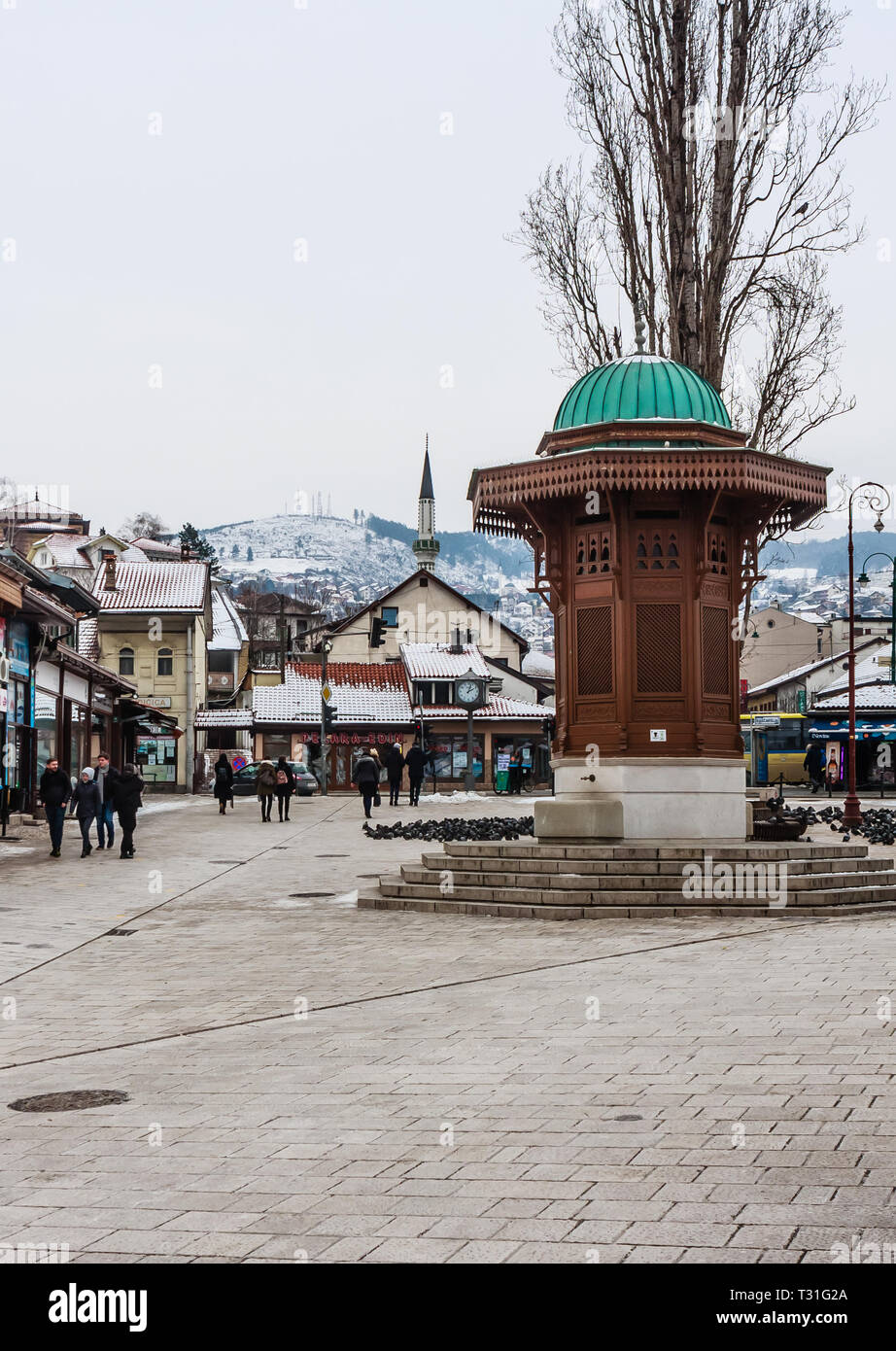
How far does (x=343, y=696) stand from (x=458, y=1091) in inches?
2423

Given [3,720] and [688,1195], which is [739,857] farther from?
[3,720]

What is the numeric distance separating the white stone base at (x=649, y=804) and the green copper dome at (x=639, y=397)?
4.00 metres

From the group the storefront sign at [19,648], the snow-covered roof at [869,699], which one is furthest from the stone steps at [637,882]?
the snow-covered roof at [869,699]

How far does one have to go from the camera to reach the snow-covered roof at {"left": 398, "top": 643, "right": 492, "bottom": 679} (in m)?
67.8

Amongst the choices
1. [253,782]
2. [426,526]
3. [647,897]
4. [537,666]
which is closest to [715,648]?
[647,897]

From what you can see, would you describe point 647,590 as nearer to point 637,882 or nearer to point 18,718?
point 637,882

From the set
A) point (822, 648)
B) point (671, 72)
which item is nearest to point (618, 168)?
point (671, 72)

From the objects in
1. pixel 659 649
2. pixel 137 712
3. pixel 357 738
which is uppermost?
pixel 137 712

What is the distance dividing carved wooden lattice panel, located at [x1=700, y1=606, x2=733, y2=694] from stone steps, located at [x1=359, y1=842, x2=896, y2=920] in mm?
1858

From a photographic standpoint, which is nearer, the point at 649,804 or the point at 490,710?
the point at 649,804

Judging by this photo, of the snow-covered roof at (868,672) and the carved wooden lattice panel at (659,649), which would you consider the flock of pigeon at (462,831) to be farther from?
the snow-covered roof at (868,672)

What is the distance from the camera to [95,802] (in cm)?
2403

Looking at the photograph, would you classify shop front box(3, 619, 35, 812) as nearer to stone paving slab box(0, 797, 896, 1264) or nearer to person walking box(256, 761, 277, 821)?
person walking box(256, 761, 277, 821)
